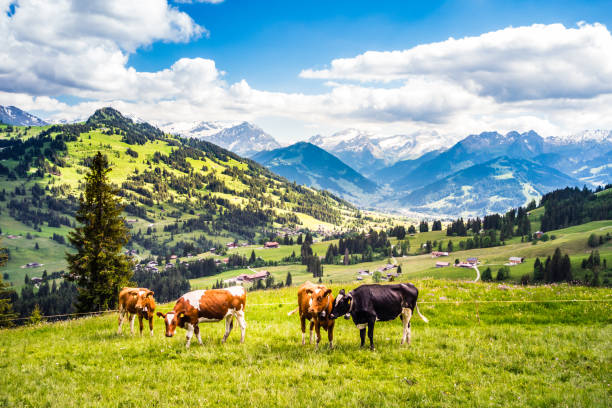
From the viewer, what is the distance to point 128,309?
18781 millimetres

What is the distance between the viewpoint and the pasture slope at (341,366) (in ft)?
33.9

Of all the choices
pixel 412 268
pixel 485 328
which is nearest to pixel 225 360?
pixel 485 328

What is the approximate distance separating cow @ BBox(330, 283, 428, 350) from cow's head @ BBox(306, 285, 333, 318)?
0.48m

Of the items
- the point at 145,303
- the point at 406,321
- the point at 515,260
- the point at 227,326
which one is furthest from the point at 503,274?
the point at 145,303

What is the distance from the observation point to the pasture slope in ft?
33.9

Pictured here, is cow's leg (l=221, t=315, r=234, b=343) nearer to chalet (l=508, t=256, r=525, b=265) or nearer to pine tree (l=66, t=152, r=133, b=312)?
pine tree (l=66, t=152, r=133, b=312)

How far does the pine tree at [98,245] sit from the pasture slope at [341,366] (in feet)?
63.6

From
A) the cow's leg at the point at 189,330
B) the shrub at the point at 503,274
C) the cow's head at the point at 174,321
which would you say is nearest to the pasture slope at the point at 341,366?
the cow's leg at the point at 189,330

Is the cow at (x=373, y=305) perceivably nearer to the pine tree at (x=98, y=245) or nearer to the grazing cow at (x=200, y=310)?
the grazing cow at (x=200, y=310)

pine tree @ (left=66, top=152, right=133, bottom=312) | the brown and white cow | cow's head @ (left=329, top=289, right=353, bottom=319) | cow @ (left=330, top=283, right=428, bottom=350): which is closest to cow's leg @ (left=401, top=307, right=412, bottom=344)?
cow @ (left=330, top=283, right=428, bottom=350)

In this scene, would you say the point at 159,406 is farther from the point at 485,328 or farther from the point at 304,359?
the point at 485,328

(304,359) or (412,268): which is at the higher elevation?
(304,359)

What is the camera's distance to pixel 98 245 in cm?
3769

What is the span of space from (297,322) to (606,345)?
14.9 m
